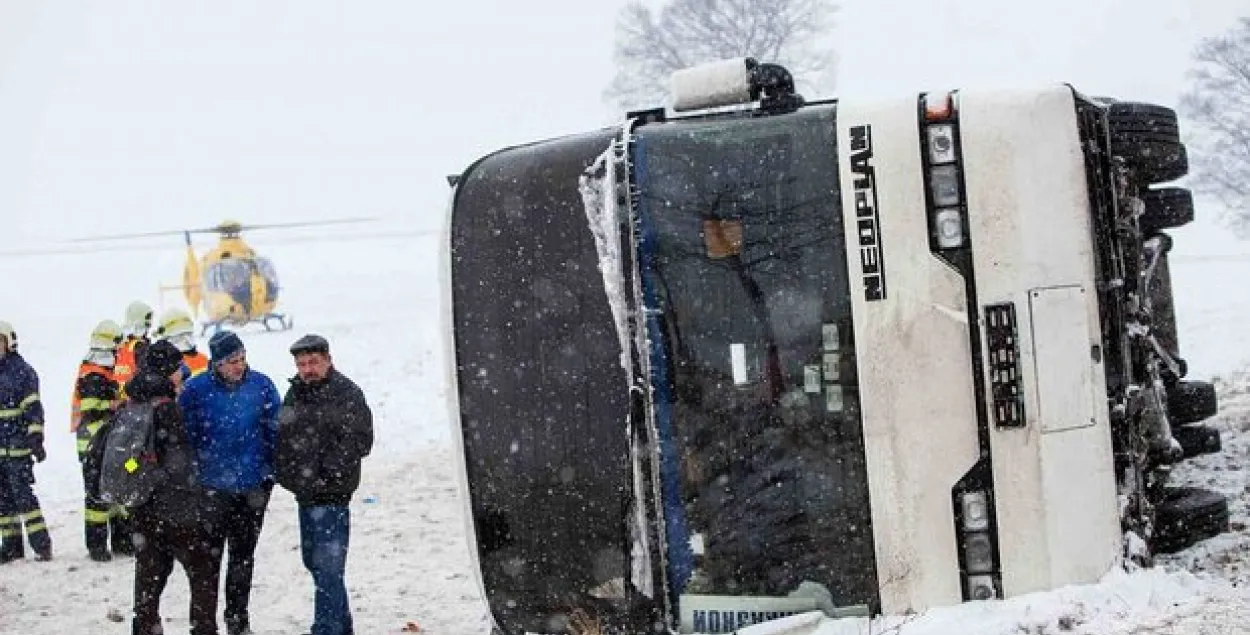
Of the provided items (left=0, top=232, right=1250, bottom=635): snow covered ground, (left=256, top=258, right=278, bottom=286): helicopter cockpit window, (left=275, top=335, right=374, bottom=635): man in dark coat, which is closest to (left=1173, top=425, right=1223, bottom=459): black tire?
(left=0, top=232, right=1250, bottom=635): snow covered ground

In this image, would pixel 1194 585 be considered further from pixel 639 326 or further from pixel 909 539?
pixel 639 326

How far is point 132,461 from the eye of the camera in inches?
239

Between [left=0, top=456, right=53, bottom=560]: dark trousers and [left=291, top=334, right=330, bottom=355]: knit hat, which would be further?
[left=0, top=456, right=53, bottom=560]: dark trousers

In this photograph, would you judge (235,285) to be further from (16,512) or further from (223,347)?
(223,347)

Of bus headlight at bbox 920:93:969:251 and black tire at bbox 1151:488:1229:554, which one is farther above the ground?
bus headlight at bbox 920:93:969:251

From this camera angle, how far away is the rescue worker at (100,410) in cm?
865

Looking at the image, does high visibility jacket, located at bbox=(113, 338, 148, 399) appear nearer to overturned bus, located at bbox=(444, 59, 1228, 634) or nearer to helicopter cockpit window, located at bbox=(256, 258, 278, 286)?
overturned bus, located at bbox=(444, 59, 1228, 634)

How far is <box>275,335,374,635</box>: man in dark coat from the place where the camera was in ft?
19.8

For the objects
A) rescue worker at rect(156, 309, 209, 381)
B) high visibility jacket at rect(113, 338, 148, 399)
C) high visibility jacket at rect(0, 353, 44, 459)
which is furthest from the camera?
high visibility jacket at rect(113, 338, 148, 399)

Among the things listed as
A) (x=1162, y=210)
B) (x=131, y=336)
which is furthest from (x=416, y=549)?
(x=1162, y=210)

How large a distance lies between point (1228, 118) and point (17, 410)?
26955mm

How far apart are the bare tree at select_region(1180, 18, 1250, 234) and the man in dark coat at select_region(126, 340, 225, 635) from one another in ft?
86.9

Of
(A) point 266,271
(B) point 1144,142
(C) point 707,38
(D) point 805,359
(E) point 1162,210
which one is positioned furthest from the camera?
(C) point 707,38

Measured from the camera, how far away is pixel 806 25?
36875 mm
